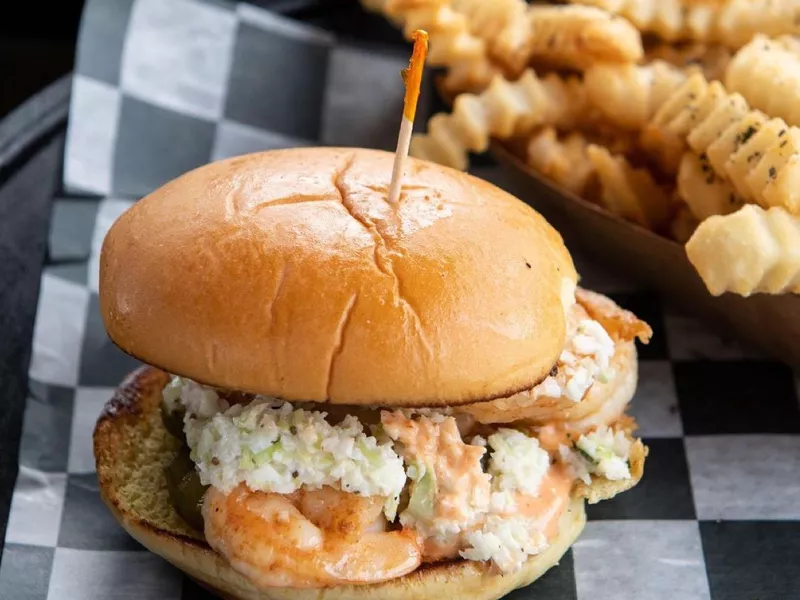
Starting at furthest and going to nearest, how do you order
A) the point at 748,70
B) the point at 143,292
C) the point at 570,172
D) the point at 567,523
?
1. the point at 570,172
2. the point at 748,70
3. the point at 567,523
4. the point at 143,292

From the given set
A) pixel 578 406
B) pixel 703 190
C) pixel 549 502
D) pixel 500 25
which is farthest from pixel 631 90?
pixel 549 502

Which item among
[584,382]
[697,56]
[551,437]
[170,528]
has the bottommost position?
[170,528]

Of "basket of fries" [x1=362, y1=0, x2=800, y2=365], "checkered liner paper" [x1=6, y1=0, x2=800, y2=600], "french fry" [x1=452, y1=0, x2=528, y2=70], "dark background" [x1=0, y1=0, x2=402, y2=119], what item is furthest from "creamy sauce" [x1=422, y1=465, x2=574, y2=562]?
"dark background" [x1=0, y1=0, x2=402, y2=119]

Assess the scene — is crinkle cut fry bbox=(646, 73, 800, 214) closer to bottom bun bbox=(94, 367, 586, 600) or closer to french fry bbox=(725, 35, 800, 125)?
french fry bbox=(725, 35, 800, 125)

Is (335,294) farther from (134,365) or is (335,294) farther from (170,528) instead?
(134,365)

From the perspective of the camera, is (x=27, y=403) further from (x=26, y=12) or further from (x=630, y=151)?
(x=26, y=12)

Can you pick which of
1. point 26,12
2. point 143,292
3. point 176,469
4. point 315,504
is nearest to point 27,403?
point 176,469
